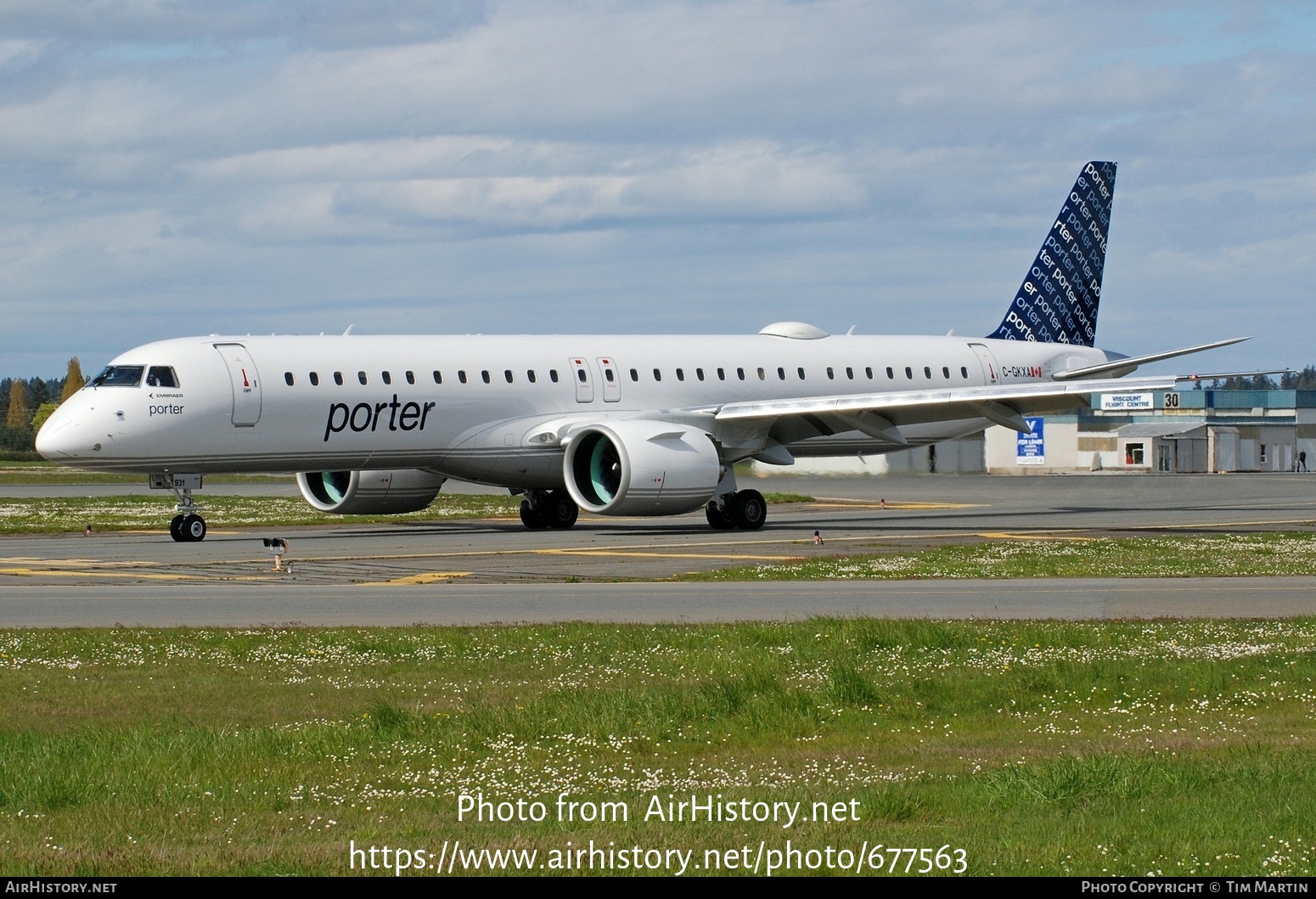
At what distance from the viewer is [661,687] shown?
14125 mm

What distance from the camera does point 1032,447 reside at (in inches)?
3319

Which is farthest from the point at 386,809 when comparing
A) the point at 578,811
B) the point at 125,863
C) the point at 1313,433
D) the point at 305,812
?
the point at 1313,433

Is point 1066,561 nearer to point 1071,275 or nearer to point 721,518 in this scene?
point 721,518

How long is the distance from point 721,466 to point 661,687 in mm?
24928

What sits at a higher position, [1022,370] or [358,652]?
[1022,370]

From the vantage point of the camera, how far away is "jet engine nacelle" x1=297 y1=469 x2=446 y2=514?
1545 inches

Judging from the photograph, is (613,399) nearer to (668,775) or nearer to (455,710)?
(455,710)

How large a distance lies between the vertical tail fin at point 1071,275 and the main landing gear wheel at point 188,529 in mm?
23874

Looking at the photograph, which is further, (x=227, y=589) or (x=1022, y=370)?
(x=1022, y=370)

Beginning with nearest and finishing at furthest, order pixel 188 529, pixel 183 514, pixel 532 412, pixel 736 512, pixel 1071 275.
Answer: pixel 188 529, pixel 183 514, pixel 532 412, pixel 736 512, pixel 1071 275

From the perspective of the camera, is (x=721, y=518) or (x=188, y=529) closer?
(x=188, y=529)

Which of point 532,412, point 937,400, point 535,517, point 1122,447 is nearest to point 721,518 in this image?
point 535,517

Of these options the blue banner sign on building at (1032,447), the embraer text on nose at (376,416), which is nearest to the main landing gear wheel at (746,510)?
the embraer text on nose at (376,416)

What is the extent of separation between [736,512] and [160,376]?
40.9ft
